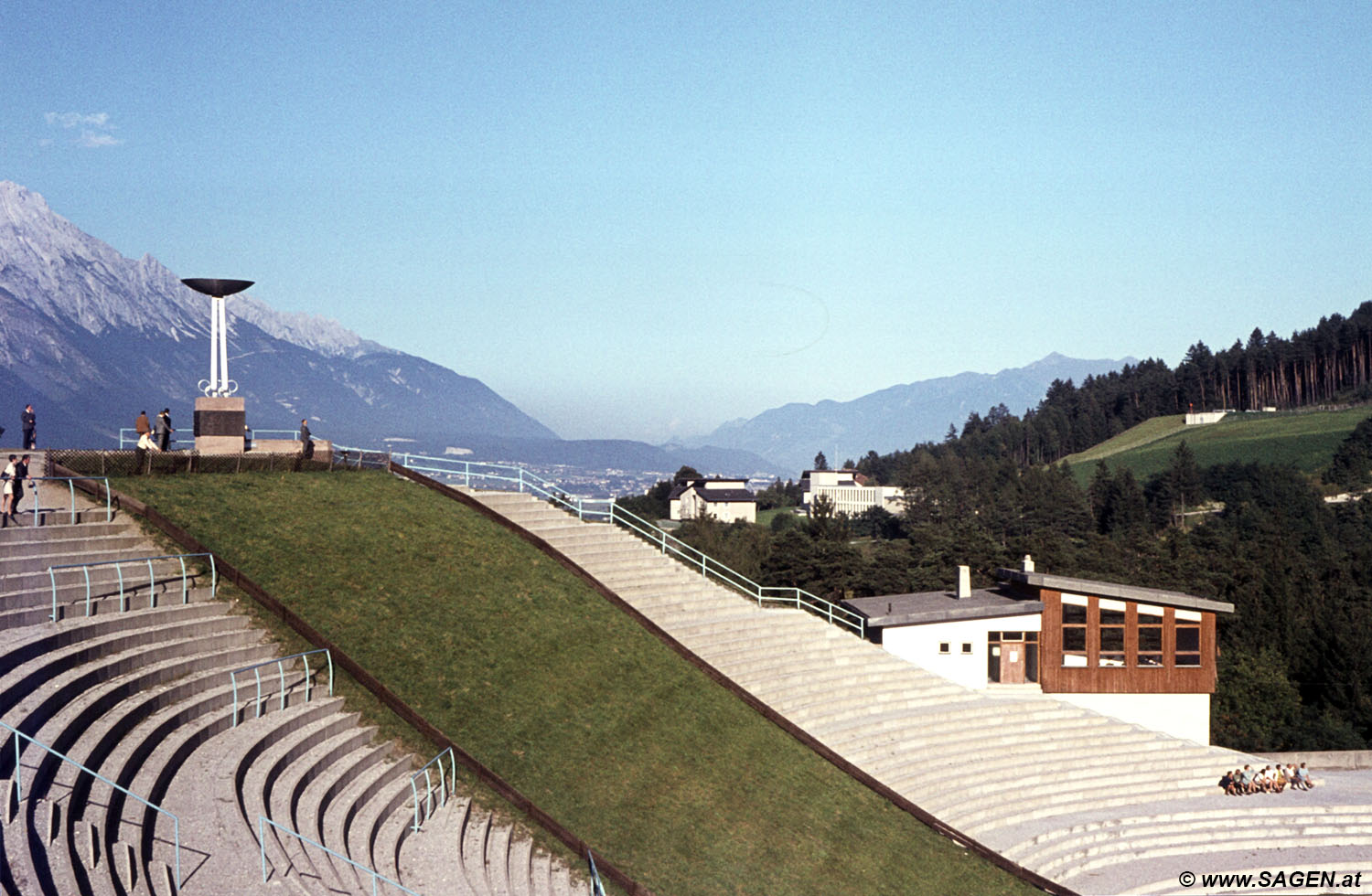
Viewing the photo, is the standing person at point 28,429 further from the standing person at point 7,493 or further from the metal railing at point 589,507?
the metal railing at point 589,507

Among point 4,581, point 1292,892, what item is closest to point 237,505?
point 4,581

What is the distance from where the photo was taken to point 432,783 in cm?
1612

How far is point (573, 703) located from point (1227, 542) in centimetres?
7416

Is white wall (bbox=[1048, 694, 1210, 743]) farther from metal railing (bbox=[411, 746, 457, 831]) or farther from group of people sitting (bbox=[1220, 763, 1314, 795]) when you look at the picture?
metal railing (bbox=[411, 746, 457, 831])

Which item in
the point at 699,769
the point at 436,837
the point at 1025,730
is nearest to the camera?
the point at 436,837

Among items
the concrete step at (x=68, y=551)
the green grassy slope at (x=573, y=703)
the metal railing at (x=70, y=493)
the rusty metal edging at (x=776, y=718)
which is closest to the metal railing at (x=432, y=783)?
the green grassy slope at (x=573, y=703)

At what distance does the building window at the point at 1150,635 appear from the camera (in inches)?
1276

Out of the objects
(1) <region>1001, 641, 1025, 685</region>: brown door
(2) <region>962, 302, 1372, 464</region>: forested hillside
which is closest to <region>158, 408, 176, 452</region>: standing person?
(1) <region>1001, 641, 1025, 685</region>: brown door

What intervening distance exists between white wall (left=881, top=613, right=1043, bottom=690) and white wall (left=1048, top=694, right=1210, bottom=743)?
2313 mm

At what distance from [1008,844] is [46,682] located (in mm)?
17481

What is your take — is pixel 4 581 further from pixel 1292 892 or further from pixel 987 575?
pixel 987 575

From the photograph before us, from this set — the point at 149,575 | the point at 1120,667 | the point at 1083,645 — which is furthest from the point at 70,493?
the point at 1120,667

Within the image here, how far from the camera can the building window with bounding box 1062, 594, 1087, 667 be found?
32.0m

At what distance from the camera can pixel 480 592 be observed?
886 inches
